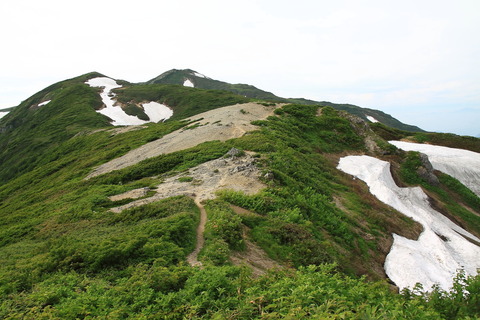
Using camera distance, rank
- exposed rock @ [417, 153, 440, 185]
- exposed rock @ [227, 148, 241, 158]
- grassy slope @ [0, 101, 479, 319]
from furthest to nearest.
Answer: exposed rock @ [417, 153, 440, 185], exposed rock @ [227, 148, 241, 158], grassy slope @ [0, 101, 479, 319]

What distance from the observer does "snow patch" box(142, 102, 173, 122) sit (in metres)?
85.8

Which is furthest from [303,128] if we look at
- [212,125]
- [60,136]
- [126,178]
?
[60,136]

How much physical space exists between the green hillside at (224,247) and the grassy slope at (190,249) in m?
0.05

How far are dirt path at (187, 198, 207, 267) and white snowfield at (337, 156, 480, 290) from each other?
7.89m

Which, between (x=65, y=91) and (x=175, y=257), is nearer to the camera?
(x=175, y=257)

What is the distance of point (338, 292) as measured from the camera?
6977 millimetres

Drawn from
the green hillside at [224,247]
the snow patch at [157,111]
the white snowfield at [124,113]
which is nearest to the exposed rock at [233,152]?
the green hillside at [224,247]

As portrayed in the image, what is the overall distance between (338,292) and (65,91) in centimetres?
11660

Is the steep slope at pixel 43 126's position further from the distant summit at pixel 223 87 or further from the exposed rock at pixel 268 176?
the distant summit at pixel 223 87

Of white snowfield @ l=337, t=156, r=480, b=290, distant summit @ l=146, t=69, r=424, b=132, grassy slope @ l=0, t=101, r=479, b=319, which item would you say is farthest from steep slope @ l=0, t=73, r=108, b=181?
distant summit @ l=146, t=69, r=424, b=132

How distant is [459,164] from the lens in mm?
43562

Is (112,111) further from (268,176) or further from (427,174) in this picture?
(427,174)

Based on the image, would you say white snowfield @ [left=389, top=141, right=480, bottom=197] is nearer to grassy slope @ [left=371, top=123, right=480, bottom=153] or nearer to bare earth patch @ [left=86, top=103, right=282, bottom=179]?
grassy slope @ [left=371, top=123, right=480, bottom=153]

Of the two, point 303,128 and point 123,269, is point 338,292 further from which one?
point 303,128
